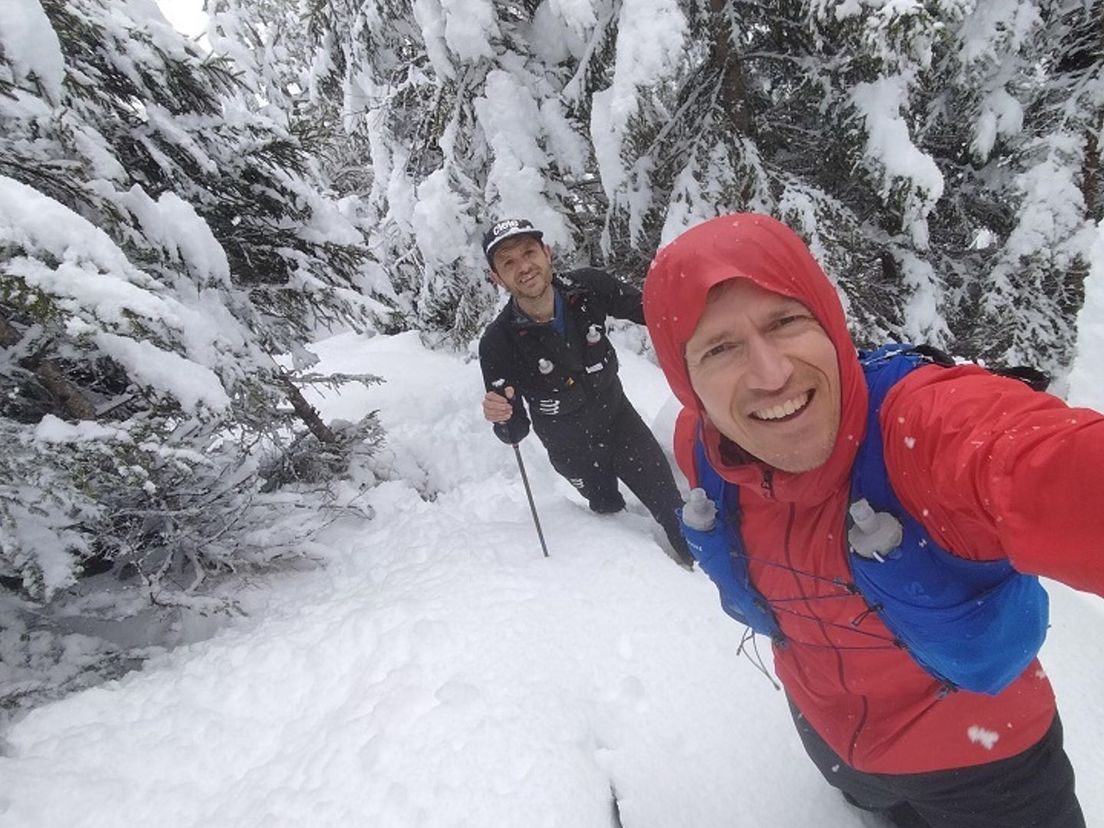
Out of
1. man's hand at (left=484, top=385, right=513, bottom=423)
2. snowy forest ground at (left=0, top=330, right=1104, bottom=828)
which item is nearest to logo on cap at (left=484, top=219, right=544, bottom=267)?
man's hand at (left=484, top=385, right=513, bottom=423)

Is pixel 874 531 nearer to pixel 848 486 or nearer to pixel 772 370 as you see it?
pixel 848 486

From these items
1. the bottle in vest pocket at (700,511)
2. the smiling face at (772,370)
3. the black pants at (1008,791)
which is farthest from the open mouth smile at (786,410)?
the black pants at (1008,791)

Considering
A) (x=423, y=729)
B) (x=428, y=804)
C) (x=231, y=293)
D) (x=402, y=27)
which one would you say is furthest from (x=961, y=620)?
(x=402, y=27)

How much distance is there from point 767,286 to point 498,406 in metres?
3.14

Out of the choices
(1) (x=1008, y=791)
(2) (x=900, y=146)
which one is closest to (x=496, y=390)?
(1) (x=1008, y=791)

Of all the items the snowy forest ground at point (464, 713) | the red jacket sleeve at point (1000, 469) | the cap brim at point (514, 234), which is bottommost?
the snowy forest ground at point (464, 713)

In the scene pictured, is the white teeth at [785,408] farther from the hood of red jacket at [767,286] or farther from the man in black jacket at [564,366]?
the man in black jacket at [564,366]

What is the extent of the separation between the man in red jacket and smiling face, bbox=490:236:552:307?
2.22 m

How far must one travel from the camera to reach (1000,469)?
3.61 feet

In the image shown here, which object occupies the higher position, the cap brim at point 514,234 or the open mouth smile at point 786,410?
the cap brim at point 514,234

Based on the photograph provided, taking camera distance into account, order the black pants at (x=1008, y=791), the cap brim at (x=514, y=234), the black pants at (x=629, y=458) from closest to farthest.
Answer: the black pants at (x=1008, y=791)
the cap brim at (x=514, y=234)
the black pants at (x=629, y=458)

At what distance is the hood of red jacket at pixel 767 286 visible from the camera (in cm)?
138

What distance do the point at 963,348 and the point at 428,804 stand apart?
9.76 m

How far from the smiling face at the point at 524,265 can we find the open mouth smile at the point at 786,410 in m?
2.85
